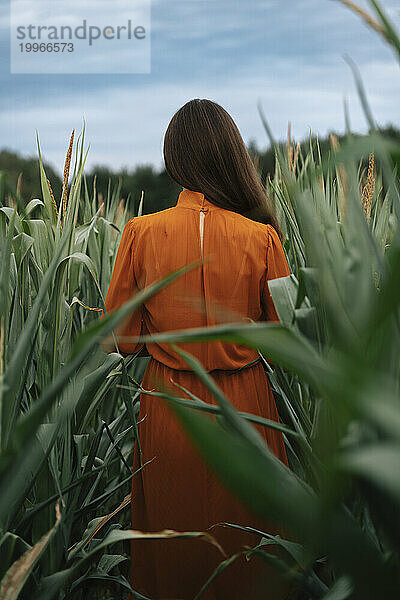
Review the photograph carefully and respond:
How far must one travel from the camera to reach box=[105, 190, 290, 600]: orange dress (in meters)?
1.23

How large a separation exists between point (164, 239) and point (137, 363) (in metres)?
0.63

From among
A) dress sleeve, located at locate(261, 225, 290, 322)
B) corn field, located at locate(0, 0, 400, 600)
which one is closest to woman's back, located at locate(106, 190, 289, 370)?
dress sleeve, located at locate(261, 225, 290, 322)

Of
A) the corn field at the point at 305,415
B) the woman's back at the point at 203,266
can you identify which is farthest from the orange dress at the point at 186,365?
the corn field at the point at 305,415

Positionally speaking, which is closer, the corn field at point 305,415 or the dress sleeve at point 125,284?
the corn field at point 305,415

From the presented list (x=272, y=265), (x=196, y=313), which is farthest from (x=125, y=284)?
(x=272, y=265)

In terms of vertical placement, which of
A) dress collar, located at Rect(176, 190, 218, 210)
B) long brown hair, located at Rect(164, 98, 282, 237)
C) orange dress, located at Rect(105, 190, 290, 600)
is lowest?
orange dress, located at Rect(105, 190, 290, 600)

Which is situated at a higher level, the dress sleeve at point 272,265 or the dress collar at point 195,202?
the dress collar at point 195,202

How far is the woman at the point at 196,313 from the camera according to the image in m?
1.23

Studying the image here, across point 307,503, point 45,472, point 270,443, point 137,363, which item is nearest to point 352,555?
point 307,503

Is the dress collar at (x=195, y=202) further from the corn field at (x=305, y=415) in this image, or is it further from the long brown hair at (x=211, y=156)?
the corn field at (x=305, y=415)

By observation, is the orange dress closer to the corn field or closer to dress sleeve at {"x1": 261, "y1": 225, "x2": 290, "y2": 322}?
dress sleeve at {"x1": 261, "y1": 225, "x2": 290, "y2": 322}

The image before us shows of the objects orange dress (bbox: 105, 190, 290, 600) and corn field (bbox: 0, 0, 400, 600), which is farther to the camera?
orange dress (bbox: 105, 190, 290, 600)

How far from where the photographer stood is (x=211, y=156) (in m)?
1.26

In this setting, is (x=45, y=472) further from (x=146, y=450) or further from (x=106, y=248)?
(x=106, y=248)
